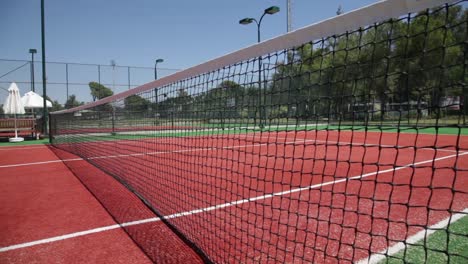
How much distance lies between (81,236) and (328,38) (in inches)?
122

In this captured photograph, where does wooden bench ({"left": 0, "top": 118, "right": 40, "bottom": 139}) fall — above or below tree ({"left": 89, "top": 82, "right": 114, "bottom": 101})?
below

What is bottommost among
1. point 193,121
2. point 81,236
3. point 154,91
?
point 81,236

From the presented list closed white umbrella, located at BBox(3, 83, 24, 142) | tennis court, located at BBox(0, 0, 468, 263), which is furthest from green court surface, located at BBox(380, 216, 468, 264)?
closed white umbrella, located at BBox(3, 83, 24, 142)

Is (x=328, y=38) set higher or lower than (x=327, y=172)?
higher

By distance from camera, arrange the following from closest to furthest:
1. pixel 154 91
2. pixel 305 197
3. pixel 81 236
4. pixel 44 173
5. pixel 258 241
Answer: pixel 258 241, pixel 81 236, pixel 305 197, pixel 154 91, pixel 44 173

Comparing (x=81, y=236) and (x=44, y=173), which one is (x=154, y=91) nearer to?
(x=81, y=236)

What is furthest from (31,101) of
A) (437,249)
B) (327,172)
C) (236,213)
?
(437,249)

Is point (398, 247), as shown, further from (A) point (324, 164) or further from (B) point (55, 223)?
(B) point (55, 223)

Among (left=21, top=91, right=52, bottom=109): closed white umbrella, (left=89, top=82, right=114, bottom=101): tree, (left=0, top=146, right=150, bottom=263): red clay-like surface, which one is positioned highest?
(left=89, top=82, right=114, bottom=101): tree

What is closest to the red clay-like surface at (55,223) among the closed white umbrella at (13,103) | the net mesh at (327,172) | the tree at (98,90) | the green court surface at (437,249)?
the net mesh at (327,172)

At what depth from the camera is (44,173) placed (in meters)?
7.34

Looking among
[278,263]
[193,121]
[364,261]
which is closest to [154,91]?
[193,121]

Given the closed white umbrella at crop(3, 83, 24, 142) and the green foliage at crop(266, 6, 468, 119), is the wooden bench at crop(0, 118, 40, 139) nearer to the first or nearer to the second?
the closed white umbrella at crop(3, 83, 24, 142)

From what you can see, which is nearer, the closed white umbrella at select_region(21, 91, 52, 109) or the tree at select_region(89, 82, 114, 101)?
the closed white umbrella at select_region(21, 91, 52, 109)
